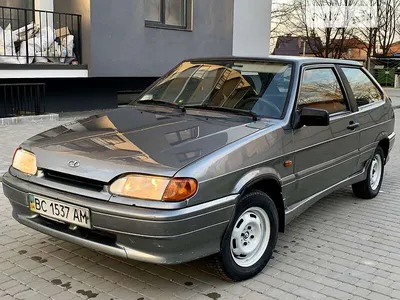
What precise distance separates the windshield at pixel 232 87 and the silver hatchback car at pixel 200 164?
1 centimetres

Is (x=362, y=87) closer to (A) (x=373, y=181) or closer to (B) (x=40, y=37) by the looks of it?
(A) (x=373, y=181)

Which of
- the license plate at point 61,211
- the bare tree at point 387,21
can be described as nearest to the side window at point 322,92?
the license plate at point 61,211

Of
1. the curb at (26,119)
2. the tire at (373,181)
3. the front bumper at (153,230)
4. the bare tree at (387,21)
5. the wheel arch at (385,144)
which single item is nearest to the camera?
the front bumper at (153,230)

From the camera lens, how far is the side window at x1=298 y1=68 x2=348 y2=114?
4.28 meters

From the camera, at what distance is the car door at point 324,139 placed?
4.07 m

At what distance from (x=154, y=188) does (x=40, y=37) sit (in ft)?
27.7

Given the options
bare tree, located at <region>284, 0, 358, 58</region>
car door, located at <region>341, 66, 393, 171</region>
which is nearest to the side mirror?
car door, located at <region>341, 66, 393, 171</region>

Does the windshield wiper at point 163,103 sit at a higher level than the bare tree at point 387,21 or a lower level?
lower

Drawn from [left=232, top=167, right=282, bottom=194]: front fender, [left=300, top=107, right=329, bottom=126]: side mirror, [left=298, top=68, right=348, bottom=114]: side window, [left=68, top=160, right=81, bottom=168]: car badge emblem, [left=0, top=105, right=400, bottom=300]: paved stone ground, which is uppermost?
[left=298, top=68, right=348, bottom=114]: side window

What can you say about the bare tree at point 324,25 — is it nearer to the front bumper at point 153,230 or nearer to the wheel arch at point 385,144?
the wheel arch at point 385,144

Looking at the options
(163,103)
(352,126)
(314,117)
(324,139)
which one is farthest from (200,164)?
(352,126)

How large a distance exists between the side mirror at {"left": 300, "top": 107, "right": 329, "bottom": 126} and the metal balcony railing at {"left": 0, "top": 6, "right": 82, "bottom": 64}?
7.59 m

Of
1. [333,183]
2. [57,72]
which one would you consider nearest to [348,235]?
[333,183]

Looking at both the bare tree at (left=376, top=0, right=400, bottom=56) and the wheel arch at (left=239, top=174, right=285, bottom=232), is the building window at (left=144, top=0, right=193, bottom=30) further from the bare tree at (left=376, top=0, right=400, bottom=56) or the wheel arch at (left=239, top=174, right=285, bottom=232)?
the bare tree at (left=376, top=0, right=400, bottom=56)
